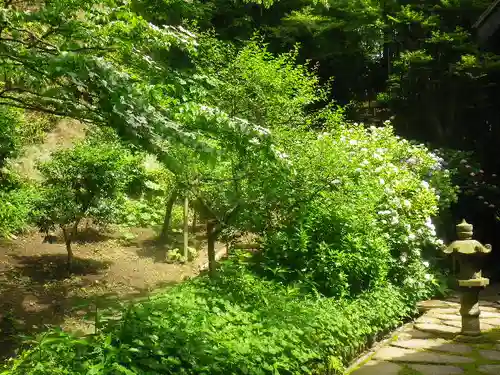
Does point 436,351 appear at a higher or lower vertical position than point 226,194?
lower

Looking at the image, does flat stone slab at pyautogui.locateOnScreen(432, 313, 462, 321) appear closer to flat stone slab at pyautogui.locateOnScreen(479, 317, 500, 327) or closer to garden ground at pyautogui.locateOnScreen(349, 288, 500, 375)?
garden ground at pyautogui.locateOnScreen(349, 288, 500, 375)

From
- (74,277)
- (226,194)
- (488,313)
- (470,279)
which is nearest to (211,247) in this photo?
(226,194)

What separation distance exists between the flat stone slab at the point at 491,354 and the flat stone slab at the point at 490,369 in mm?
348

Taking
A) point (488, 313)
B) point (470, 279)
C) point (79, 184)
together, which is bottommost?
point (488, 313)

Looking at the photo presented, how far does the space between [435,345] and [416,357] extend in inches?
28.1

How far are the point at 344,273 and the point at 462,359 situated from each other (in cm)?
169

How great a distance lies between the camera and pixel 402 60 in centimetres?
1553

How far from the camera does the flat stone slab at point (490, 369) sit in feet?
18.4

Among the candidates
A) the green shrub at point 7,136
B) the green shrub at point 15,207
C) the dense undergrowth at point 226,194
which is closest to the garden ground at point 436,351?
the dense undergrowth at point 226,194

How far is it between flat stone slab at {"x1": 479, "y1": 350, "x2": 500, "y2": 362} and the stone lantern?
2.08 feet

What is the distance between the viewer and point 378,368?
18.9 ft

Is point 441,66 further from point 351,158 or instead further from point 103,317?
point 103,317

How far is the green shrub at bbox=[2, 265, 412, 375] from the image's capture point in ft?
11.9

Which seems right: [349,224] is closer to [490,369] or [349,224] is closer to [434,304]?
[490,369]
